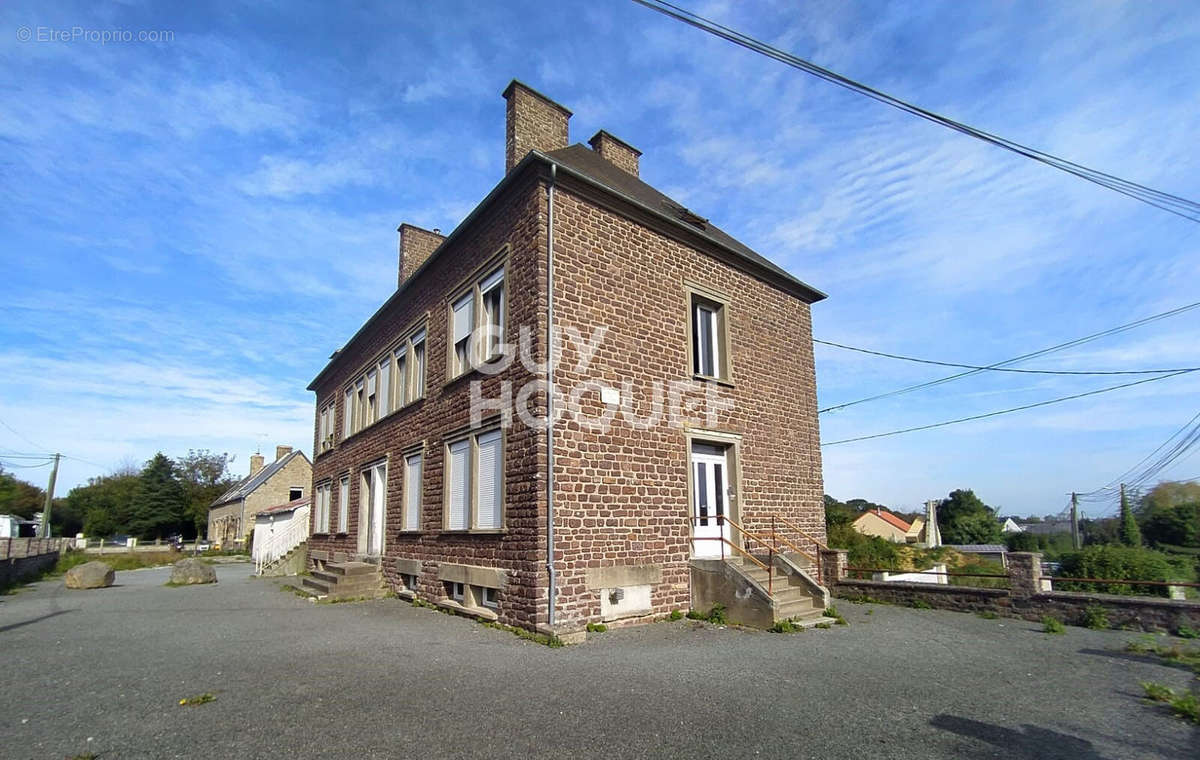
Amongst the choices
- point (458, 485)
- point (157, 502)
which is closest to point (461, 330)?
point (458, 485)

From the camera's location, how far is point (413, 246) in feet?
61.4

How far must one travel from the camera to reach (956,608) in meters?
11.0

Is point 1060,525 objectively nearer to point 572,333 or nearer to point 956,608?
point 956,608

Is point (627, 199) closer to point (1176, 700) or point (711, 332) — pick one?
point (711, 332)

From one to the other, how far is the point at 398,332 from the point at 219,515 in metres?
47.1

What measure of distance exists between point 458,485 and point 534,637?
3.86m

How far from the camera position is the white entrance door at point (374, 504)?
619 inches

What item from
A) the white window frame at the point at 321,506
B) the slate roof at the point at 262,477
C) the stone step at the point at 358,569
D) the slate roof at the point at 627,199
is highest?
the slate roof at the point at 627,199

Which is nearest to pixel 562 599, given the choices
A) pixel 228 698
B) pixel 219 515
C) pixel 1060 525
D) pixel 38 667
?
pixel 228 698

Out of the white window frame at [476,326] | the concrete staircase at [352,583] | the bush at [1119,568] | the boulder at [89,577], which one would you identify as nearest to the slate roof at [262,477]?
the boulder at [89,577]

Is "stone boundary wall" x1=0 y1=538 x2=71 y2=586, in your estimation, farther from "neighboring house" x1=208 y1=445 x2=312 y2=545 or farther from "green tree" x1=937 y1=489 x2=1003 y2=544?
"green tree" x1=937 y1=489 x2=1003 y2=544

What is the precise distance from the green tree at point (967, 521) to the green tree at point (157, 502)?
6806cm

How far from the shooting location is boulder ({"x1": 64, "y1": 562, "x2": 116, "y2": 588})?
17.3 m

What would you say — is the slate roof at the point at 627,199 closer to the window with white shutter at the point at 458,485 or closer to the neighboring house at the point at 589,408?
the neighboring house at the point at 589,408
